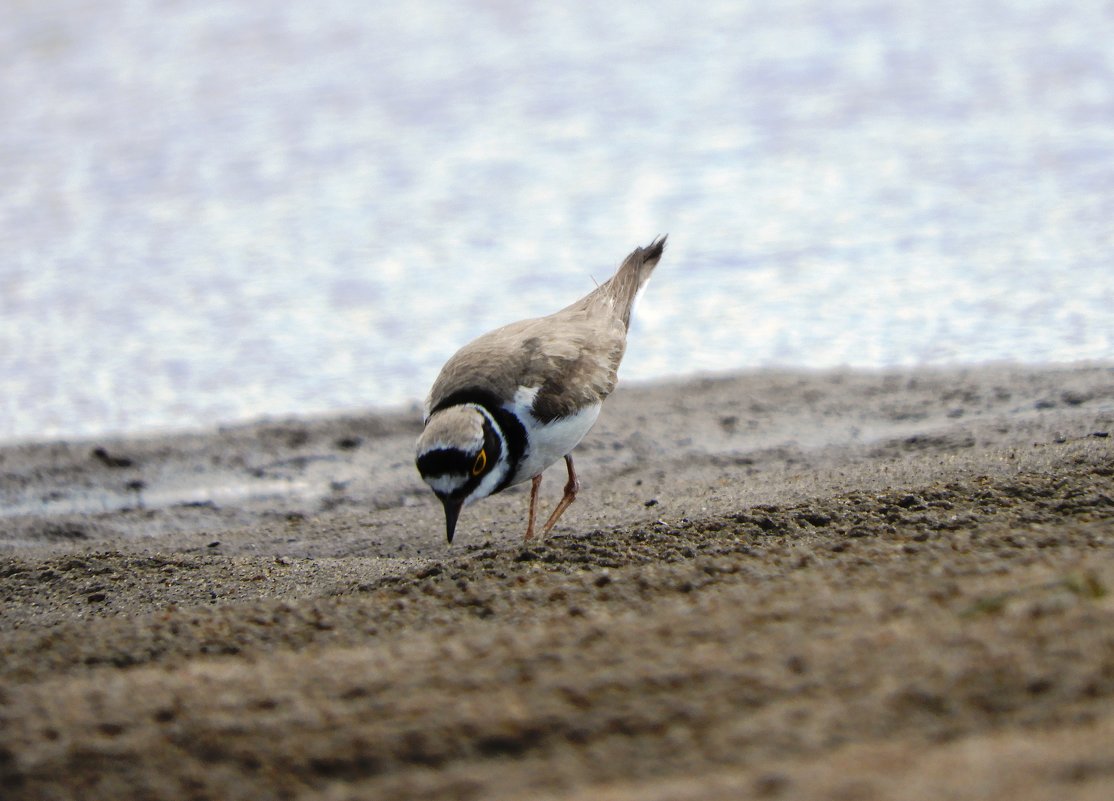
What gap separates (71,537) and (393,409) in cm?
183

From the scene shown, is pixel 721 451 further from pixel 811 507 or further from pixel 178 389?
pixel 178 389

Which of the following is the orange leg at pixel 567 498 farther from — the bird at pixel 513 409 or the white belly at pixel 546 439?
the white belly at pixel 546 439

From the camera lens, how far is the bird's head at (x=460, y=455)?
469cm

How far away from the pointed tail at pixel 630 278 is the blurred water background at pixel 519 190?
78cm

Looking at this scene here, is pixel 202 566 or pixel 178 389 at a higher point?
pixel 178 389

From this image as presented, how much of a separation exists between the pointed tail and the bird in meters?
0.50

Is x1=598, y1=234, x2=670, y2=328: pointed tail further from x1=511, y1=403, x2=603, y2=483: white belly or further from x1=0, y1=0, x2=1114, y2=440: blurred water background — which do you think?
x1=511, y1=403, x2=603, y2=483: white belly

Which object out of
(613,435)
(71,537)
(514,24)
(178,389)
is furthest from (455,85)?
(71,537)

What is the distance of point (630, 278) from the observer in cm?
643

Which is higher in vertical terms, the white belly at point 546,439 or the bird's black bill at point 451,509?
the white belly at point 546,439

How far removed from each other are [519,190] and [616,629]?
23.2 feet

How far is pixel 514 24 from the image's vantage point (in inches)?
575

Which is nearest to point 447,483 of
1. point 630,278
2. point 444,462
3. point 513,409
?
point 444,462

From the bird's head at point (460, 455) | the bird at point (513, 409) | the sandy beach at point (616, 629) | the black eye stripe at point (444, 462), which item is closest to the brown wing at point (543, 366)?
the bird at point (513, 409)
